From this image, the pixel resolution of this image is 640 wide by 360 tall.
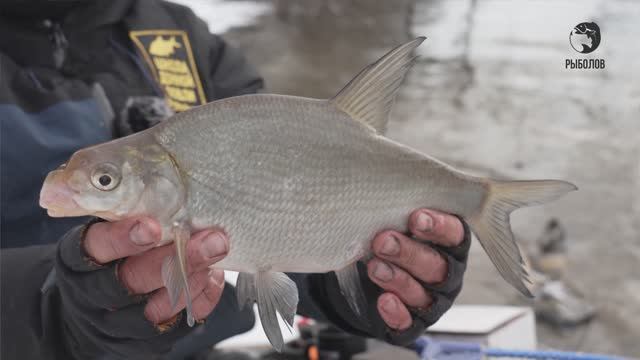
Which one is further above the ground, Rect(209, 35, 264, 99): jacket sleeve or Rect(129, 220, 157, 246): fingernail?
Rect(209, 35, 264, 99): jacket sleeve

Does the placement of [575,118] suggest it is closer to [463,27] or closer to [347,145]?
[463,27]

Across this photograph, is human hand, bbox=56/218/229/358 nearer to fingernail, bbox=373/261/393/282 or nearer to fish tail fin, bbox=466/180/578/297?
fingernail, bbox=373/261/393/282

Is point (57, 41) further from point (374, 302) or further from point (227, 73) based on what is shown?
point (374, 302)

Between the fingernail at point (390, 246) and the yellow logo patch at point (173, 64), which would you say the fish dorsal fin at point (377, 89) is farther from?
the yellow logo patch at point (173, 64)

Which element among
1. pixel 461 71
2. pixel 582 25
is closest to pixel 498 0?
pixel 461 71

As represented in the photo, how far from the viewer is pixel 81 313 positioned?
149 centimetres

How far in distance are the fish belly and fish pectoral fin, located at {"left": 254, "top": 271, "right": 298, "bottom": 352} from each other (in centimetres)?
4

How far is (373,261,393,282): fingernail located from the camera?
1.61 meters

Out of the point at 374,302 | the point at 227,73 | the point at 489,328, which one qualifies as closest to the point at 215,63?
the point at 227,73

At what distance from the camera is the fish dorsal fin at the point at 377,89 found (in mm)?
1504

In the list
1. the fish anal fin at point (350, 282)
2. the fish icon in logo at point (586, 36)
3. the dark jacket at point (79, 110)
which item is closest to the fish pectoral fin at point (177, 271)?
the dark jacket at point (79, 110)

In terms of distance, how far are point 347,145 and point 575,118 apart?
21.7ft

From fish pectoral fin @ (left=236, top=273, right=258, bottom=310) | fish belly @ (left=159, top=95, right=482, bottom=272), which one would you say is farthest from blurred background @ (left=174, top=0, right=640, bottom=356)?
fish pectoral fin @ (left=236, top=273, right=258, bottom=310)

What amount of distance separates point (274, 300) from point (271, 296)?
0.04 feet
